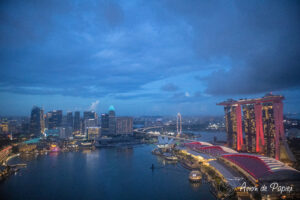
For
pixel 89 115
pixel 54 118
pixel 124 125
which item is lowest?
pixel 124 125

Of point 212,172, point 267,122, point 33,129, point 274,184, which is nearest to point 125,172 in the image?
point 212,172

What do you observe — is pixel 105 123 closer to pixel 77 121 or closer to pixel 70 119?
pixel 77 121

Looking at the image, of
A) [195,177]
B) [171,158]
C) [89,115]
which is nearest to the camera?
[195,177]

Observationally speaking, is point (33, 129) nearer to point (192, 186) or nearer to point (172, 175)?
point (172, 175)

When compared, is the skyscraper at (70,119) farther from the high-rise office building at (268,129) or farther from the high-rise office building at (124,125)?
the high-rise office building at (268,129)

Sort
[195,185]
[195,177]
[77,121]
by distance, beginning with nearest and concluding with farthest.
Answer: [195,185], [195,177], [77,121]

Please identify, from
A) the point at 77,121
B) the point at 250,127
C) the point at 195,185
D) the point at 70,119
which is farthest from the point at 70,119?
the point at 195,185

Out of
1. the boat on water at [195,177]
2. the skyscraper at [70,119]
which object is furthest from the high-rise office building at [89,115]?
the boat on water at [195,177]

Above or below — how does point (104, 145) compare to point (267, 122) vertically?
below
